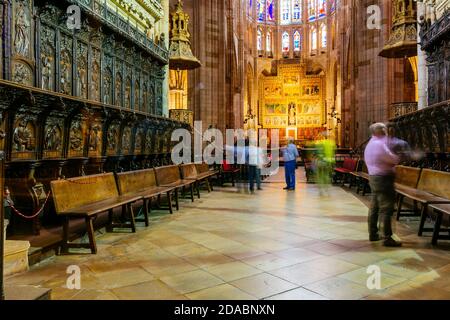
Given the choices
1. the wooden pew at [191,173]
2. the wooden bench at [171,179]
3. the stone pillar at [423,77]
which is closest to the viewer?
the wooden bench at [171,179]

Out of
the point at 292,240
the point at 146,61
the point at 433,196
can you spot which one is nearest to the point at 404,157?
the point at 433,196

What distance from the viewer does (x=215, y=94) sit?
22.0 metres

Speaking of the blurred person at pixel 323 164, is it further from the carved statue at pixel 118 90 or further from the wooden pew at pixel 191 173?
the carved statue at pixel 118 90

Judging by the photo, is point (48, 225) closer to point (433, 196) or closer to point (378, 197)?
point (378, 197)

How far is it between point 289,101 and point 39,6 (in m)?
43.6

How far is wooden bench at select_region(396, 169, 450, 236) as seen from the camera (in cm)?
609

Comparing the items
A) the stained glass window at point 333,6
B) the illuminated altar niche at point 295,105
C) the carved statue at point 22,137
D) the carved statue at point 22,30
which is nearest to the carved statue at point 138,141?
the carved statue at point 22,30

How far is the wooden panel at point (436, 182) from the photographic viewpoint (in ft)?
21.5

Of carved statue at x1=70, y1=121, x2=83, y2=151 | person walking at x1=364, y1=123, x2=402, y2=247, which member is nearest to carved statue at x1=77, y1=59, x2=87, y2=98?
carved statue at x1=70, y1=121, x2=83, y2=151

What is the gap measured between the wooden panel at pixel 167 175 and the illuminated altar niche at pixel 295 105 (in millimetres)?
39229

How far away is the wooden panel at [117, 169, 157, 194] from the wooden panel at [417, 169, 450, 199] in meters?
5.86

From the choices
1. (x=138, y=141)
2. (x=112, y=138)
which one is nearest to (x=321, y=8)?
(x=138, y=141)

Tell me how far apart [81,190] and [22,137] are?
1.35 meters

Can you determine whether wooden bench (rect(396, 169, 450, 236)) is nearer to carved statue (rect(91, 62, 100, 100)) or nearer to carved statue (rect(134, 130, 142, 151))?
carved statue (rect(134, 130, 142, 151))
